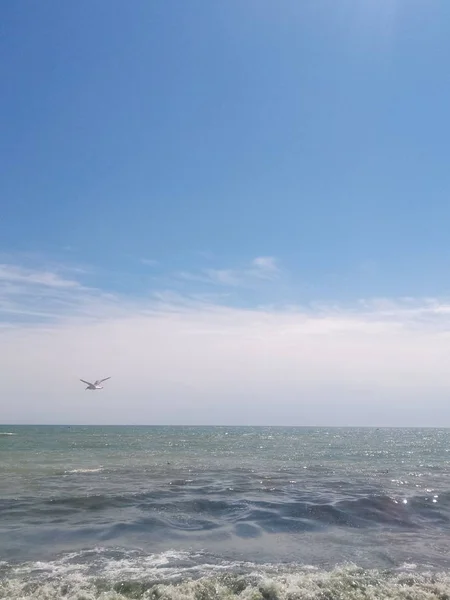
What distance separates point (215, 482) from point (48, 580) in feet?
61.8

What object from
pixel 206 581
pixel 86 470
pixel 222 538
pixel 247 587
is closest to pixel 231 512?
pixel 222 538

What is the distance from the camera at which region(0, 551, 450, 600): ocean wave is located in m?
11.3

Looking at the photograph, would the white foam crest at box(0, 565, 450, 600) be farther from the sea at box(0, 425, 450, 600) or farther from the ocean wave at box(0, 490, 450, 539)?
the ocean wave at box(0, 490, 450, 539)

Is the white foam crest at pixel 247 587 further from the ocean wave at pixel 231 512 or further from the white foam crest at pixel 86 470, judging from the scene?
the white foam crest at pixel 86 470

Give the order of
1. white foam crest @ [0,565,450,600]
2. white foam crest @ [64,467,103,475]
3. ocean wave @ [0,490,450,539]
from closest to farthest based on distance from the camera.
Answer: white foam crest @ [0,565,450,600]
ocean wave @ [0,490,450,539]
white foam crest @ [64,467,103,475]

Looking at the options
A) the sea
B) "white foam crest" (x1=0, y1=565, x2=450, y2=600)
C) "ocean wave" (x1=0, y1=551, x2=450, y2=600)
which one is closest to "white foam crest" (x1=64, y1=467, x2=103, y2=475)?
the sea

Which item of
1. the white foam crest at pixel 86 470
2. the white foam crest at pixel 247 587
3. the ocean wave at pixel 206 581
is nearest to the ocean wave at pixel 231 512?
the ocean wave at pixel 206 581

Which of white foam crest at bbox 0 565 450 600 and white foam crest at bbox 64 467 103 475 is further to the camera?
white foam crest at bbox 64 467 103 475

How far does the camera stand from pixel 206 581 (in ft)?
39.5

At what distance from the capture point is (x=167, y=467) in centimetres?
3894

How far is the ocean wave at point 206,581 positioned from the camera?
37.1ft

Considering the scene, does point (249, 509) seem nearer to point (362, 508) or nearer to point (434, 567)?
point (362, 508)

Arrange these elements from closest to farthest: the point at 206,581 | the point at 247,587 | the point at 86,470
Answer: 1. the point at 247,587
2. the point at 206,581
3. the point at 86,470

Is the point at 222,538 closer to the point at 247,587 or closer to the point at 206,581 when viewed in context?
the point at 206,581
